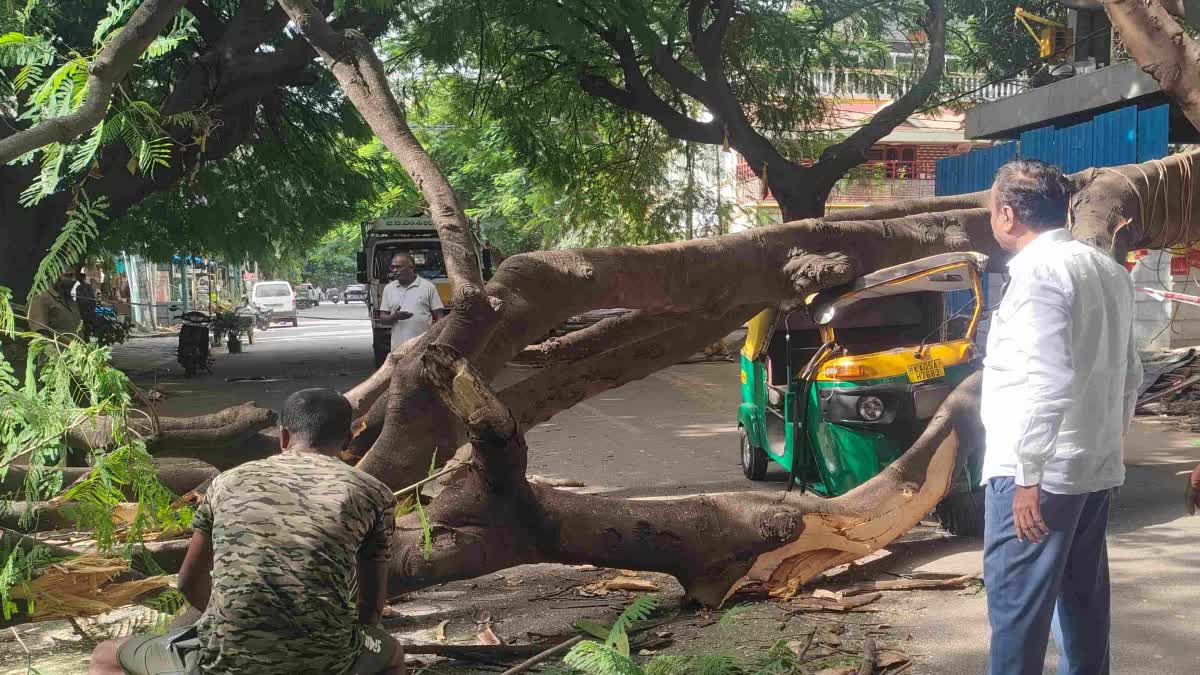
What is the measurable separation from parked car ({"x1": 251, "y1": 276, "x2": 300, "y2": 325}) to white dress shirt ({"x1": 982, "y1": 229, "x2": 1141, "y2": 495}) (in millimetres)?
43634

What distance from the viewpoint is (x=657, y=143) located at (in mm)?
20500

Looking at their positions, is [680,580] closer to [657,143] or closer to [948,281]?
[948,281]

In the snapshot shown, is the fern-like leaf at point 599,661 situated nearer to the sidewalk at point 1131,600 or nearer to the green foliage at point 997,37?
the sidewalk at point 1131,600

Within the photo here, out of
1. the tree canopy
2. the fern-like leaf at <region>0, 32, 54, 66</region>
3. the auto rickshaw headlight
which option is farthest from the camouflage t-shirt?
the tree canopy

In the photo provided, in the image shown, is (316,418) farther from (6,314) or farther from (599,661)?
(6,314)

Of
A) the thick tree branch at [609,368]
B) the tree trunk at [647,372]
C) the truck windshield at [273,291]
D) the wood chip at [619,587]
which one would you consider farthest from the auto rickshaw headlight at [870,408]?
the truck windshield at [273,291]

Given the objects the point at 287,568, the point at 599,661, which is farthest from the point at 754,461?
the point at 287,568

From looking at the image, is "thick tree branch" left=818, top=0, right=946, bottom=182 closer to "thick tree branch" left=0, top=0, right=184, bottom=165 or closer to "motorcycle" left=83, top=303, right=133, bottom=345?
"motorcycle" left=83, top=303, right=133, bottom=345

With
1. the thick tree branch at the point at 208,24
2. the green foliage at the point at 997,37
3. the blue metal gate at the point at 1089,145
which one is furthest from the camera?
the green foliage at the point at 997,37

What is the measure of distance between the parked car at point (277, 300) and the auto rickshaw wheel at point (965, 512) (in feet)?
133

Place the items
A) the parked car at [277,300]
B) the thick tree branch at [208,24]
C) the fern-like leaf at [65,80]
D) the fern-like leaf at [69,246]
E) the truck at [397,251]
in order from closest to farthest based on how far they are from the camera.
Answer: the fern-like leaf at [65,80], the fern-like leaf at [69,246], the thick tree branch at [208,24], the truck at [397,251], the parked car at [277,300]

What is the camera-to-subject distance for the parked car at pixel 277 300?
45.9 m

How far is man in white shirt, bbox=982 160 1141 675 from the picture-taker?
301 centimetres

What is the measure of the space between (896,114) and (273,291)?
39.1 meters
